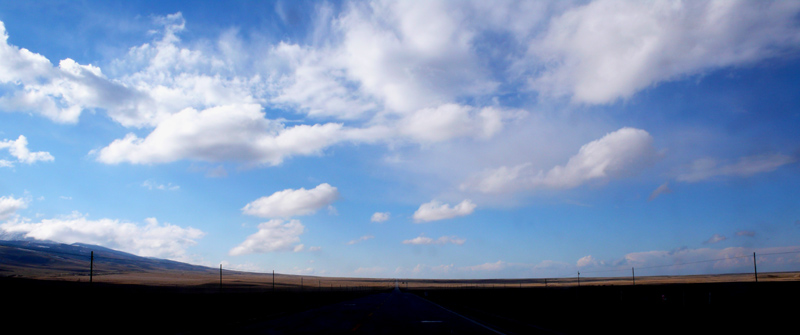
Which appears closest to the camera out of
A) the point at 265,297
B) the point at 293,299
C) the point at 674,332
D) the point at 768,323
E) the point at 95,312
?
the point at 768,323

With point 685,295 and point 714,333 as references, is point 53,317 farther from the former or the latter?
point 685,295

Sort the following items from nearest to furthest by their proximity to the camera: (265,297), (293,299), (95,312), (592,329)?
(95,312)
(592,329)
(265,297)
(293,299)

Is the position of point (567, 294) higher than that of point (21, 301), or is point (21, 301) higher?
point (21, 301)

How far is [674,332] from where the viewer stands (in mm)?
15344

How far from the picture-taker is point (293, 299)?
44094 millimetres

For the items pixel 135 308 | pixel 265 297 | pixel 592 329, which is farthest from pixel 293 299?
pixel 592 329

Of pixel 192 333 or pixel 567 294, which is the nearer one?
pixel 192 333

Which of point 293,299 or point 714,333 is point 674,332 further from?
point 293,299

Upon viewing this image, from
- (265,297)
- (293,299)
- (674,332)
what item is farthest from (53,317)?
(293,299)

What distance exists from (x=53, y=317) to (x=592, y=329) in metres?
20.9

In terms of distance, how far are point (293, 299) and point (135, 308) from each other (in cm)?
2561

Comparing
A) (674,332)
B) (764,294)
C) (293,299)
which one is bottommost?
(293,299)

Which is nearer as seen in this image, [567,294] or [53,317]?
[53,317]

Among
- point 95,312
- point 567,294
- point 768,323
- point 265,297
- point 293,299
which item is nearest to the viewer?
point 768,323
